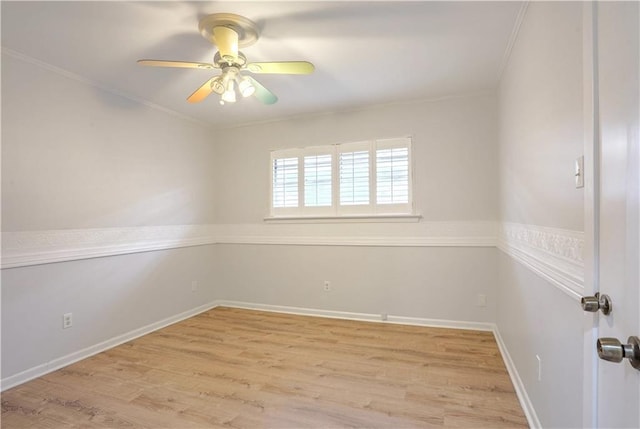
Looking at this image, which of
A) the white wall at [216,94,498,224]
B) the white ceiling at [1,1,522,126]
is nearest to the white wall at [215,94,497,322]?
the white wall at [216,94,498,224]

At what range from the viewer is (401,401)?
199 cm

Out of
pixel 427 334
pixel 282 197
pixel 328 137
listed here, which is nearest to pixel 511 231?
pixel 427 334

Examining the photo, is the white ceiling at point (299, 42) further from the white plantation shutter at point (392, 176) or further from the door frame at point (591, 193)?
the door frame at point (591, 193)

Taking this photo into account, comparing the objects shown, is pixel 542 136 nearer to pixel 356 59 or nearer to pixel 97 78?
pixel 356 59

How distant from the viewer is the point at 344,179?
3.66 metres

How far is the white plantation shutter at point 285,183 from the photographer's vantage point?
3906 mm

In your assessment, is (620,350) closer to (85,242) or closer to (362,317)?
(362,317)

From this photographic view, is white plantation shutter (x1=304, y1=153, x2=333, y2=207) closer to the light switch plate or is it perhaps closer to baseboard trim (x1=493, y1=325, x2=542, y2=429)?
baseboard trim (x1=493, y1=325, x2=542, y2=429)

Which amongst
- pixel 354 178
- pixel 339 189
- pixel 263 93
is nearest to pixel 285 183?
pixel 339 189

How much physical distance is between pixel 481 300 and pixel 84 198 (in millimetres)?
3873

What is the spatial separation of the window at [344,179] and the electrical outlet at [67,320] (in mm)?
2217

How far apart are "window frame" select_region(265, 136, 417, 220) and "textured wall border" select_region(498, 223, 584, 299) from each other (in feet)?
4.59

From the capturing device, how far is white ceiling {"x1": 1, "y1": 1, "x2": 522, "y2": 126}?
1849 millimetres

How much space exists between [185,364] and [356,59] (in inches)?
111
